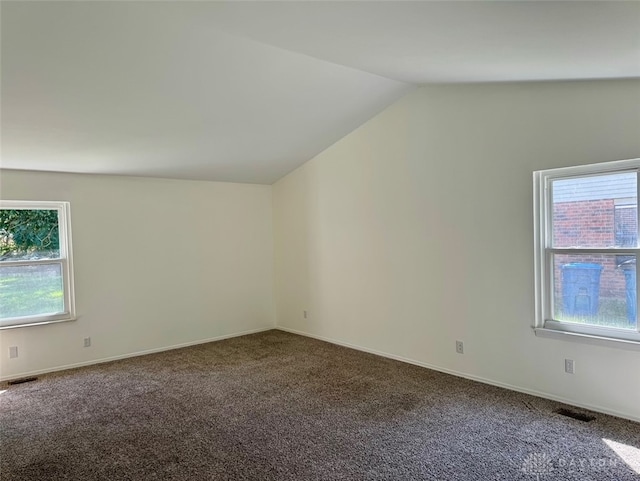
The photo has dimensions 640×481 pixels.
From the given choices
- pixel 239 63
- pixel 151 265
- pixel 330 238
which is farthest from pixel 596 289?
pixel 151 265

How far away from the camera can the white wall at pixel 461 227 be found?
315 cm

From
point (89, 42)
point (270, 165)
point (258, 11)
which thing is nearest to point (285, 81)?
point (258, 11)

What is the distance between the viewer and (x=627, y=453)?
2541 mm

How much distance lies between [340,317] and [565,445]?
2.93 metres

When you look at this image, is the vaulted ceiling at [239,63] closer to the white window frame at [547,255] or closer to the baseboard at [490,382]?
the white window frame at [547,255]

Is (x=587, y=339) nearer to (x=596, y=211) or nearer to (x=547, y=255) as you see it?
(x=547, y=255)

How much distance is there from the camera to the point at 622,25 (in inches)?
75.3

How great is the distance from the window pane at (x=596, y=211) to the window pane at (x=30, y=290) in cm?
501

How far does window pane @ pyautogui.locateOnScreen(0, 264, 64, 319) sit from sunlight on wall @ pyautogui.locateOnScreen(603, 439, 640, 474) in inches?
202

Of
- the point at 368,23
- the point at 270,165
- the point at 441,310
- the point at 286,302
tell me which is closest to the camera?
the point at 368,23

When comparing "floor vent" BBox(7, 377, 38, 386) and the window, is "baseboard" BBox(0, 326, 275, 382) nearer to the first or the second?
"floor vent" BBox(7, 377, 38, 386)

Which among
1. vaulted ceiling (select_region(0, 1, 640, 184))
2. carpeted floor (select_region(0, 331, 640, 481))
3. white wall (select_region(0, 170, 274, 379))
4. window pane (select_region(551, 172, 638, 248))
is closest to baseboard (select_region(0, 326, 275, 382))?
white wall (select_region(0, 170, 274, 379))

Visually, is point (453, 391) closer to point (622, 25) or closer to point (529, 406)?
point (529, 406)

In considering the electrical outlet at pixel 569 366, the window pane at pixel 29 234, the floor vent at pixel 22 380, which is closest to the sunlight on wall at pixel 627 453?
the electrical outlet at pixel 569 366
